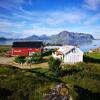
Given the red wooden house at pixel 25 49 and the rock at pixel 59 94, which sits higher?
the red wooden house at pixel 25 49

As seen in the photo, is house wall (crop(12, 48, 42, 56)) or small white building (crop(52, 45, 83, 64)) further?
house wall (crop(12, 48, 42, 56))

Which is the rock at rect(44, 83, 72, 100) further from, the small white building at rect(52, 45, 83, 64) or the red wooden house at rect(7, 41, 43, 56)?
the red wooden house at rect(7, 41, 43, 56)

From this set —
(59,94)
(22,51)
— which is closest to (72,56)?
(22,51)

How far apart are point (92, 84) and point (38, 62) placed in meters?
31.7

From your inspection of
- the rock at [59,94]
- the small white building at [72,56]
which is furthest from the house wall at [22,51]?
the rock at [59,94]

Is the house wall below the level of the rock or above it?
above

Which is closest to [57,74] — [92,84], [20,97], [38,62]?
[92,84]

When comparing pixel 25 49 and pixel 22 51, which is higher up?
pixel 25 49

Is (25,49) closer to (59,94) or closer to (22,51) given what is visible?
(22,51)

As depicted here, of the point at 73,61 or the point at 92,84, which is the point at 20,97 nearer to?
the point at 92,84

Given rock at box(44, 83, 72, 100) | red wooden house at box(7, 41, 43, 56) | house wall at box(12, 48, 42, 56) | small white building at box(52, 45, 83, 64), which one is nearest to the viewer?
rock at box(44, 83, 72, 100)

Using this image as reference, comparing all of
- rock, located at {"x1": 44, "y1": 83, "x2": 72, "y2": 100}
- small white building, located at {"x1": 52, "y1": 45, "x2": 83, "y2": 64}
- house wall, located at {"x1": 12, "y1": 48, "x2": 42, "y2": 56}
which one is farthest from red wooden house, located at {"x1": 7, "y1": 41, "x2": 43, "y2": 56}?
rock, located at {"x1": 44, "y1": 83, "x2": 72, "y2": 100}

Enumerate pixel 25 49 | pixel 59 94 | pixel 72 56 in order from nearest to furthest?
pixel 59 94 < pixel 72 56 < pixel 25 49

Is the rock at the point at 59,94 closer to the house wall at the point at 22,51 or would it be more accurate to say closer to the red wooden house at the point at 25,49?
the red wooden house at the point at 25,49
